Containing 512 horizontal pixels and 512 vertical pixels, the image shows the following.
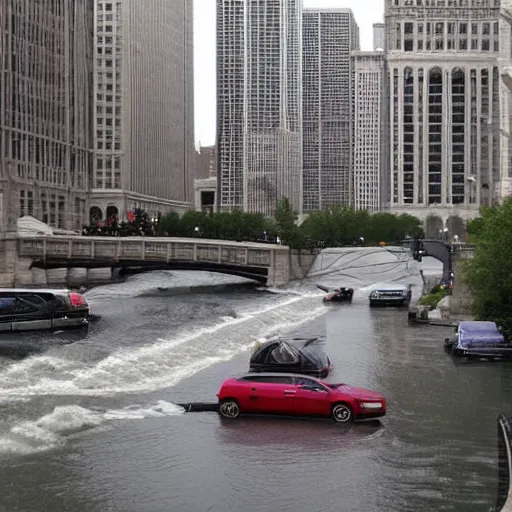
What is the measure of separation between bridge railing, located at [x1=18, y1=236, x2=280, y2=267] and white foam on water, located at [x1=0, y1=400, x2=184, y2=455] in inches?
3009

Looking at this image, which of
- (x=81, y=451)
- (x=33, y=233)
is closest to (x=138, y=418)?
(x=81, y=451)

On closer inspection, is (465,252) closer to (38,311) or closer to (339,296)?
(339,296)

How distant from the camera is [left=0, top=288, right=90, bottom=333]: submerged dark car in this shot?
5681 cm

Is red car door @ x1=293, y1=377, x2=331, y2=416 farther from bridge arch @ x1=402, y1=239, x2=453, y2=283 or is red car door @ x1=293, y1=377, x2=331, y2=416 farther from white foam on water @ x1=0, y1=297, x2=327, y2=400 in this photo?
bridge arch @ x1=402, y1=239, x2=453, y2=283

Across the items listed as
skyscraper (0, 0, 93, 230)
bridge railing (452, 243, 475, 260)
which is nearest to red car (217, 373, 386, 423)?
bridge railing (452, 243, 475, 260)

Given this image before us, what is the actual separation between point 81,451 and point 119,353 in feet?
64.5

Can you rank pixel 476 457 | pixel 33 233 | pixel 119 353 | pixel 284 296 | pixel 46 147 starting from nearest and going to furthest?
pixel 476 457 → pixel 119 353 → pixel 284 296 → pixel 33 233 → pixel 46 147

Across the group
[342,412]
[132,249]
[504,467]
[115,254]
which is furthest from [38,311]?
[132,249]

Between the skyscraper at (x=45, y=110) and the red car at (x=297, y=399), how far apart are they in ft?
368

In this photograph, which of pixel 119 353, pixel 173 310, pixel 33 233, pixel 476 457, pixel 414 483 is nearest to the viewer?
pixel 414 483

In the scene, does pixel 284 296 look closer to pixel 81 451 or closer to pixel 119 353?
pixel 119 353

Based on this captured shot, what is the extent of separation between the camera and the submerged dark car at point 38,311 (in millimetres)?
56812

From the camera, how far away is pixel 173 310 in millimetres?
77000

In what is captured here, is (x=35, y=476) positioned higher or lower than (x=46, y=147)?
lower
